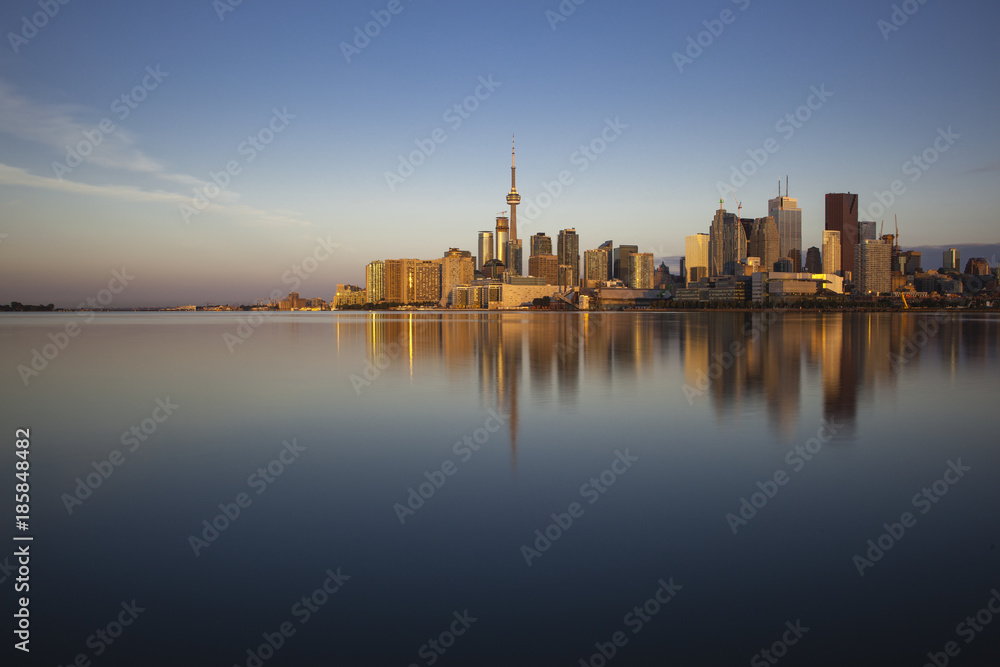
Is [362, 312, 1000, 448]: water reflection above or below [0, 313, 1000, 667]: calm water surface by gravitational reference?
above

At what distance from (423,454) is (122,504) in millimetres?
5382

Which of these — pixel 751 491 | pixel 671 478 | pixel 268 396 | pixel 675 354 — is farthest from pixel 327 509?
pixel 675 354

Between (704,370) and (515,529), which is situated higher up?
(704,370)

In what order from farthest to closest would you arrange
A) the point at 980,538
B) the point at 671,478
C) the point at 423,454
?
the point at 423,454
the point at 671,478
the point at 980,538

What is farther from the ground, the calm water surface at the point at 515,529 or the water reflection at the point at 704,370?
the water reflection at the point at 704,370

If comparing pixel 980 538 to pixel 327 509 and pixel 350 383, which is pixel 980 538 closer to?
pixel 327 509

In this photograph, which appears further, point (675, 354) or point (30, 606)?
point (675, 354)

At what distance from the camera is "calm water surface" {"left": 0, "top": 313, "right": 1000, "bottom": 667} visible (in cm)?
612

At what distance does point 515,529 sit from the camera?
8.73 metres

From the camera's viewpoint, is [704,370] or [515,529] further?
[704,370]

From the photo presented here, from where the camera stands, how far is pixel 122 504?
10.0m

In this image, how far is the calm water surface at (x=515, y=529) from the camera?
6.12 m

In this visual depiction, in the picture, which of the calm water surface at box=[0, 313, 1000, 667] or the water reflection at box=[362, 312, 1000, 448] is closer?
the calm water surface at box=[0, 313, 1000, 667]

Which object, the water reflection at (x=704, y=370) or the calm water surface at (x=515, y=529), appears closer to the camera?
the calm water surface at (x=515, y=529)
